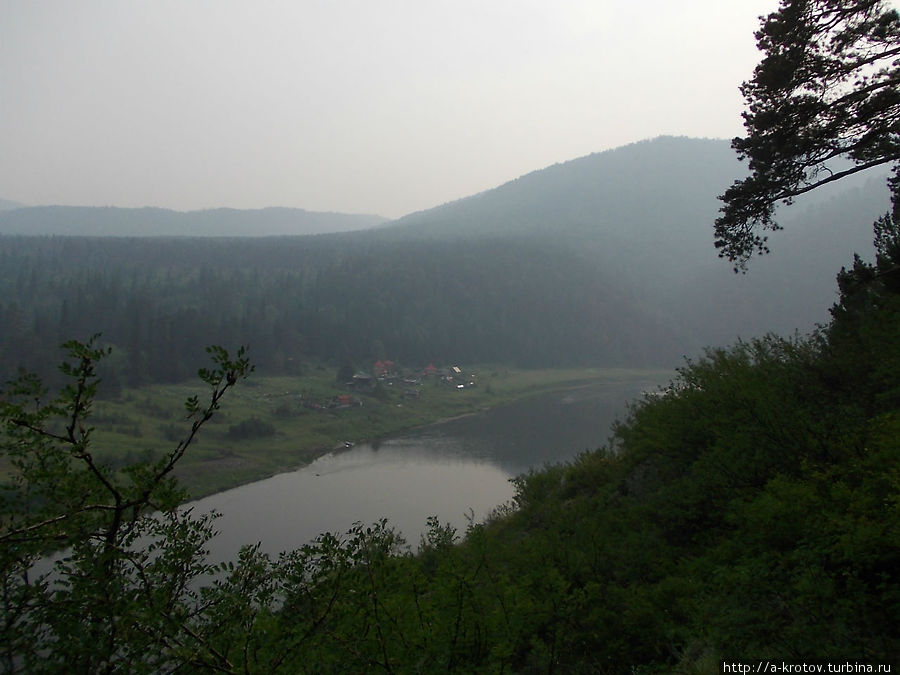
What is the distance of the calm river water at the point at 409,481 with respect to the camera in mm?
29641

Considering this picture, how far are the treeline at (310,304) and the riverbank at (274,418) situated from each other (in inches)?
406

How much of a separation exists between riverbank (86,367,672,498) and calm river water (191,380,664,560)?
275cm

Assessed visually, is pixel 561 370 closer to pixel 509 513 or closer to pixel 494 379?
pixel 494 379

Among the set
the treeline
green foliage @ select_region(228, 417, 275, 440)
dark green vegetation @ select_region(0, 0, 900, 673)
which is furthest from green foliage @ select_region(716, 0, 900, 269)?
the treeline

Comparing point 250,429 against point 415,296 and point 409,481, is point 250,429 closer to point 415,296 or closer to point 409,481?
point 409,481

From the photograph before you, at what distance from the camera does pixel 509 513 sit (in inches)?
626

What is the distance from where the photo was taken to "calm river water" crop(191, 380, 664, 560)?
29.6 meters

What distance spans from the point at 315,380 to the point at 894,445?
257ft

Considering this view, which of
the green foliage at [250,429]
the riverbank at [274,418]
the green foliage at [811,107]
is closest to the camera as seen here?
the green foliage at [811,107]

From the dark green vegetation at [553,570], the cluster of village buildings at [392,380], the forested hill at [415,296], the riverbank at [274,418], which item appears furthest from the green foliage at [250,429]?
the dark green vegetation at [553,570]

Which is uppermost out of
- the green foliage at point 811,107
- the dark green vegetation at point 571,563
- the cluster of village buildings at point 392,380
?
the green foliage at point 811,107

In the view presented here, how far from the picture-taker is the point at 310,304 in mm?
116812

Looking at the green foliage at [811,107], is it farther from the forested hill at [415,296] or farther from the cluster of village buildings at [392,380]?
the forested hill at [415,296]

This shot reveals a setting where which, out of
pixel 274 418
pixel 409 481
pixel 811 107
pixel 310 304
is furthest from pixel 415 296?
pixel 811 107
